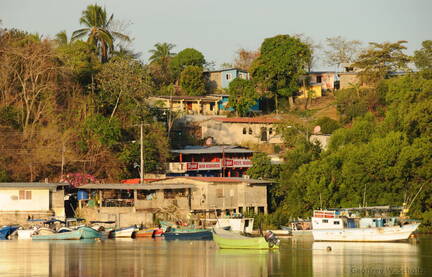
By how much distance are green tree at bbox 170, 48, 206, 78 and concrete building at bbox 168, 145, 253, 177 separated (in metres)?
20.6

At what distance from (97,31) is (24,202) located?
2513 centimetres

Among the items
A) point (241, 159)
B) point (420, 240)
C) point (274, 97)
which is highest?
point (274, 97)

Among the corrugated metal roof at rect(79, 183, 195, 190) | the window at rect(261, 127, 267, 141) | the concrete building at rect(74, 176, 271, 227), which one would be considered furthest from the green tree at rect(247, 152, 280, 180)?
the window at rect(261, 127, 267, 141)

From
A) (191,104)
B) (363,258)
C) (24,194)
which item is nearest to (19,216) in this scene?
(24,194)

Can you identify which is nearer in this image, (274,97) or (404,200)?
(404,200)

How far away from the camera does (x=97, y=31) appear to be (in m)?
76.7

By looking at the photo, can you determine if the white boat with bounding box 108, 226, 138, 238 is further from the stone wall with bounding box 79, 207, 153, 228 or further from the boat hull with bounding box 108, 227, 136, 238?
the stone wall with bounding box 79, 207, 153, 228

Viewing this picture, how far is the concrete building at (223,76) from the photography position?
87062 mm

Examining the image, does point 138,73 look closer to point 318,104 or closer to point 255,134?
point 255,134

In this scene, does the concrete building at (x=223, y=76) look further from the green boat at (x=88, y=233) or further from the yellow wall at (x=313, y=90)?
the green boat at (x=88, y=233)

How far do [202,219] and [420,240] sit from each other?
14.3m

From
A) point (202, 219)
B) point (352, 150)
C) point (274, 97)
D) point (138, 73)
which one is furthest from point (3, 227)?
point (274, 97)

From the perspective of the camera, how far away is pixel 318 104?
8381cm

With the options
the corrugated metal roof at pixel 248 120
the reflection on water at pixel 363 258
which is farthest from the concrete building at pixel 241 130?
the reflection on water at pixel 363 258
